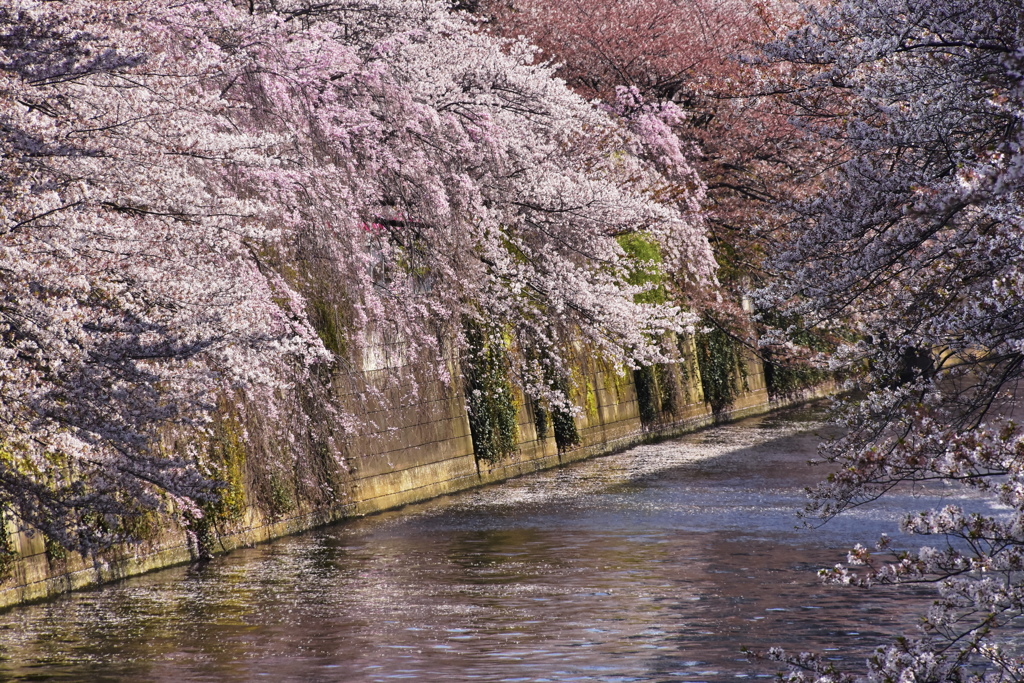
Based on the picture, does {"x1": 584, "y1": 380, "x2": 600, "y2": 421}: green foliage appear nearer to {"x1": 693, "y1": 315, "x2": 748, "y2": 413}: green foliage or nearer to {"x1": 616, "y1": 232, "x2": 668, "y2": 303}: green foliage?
{"x1": 616, "y1": 232, "x2": 668, "y2": 303}: green foliage

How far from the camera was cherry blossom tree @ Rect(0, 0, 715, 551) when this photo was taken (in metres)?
9.45

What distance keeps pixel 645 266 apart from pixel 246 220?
1510 centimetres

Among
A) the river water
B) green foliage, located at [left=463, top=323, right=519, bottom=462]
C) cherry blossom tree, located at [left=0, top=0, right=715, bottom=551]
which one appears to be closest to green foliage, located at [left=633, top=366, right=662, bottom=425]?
cherry blossom tree, located at [left=0, top=0, right=715, bottom=551]

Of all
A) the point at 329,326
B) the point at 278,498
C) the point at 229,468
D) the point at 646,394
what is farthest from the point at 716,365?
the point at 229,468

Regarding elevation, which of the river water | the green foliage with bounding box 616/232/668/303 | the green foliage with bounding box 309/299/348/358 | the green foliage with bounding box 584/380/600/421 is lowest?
the river water

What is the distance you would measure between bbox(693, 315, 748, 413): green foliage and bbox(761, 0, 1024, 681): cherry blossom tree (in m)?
18.1

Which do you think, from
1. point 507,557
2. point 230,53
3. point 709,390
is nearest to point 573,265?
point 507,557

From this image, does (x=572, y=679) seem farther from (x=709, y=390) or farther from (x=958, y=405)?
(x=709, y=390)

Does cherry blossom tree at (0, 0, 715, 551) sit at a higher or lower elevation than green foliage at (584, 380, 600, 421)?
higher

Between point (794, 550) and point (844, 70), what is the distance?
224 inches

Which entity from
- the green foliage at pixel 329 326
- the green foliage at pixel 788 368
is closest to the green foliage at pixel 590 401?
the green foliage at pixel 788 368

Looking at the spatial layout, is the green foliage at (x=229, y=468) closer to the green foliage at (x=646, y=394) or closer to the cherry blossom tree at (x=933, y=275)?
the cherry blossom tree at (x=933, y=275)

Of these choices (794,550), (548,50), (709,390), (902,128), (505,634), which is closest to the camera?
(902,128)

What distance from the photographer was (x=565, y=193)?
63.4 feet
